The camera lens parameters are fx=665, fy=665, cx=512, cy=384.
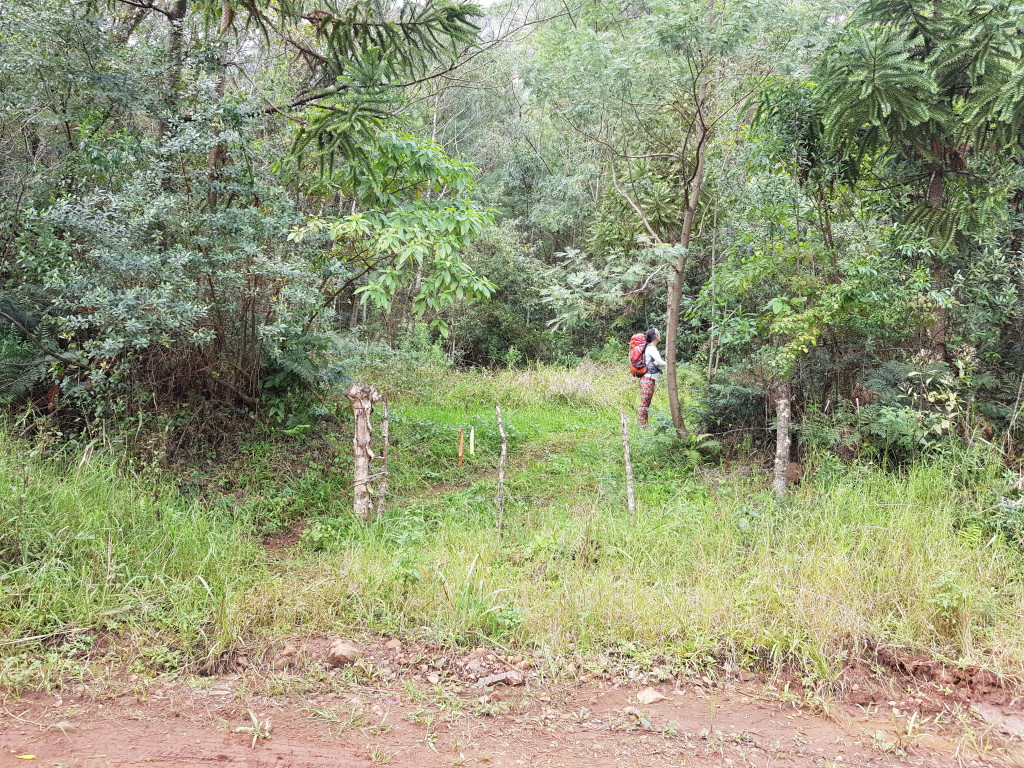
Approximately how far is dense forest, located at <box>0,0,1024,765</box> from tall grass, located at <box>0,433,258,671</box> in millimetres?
26

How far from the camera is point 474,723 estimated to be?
3.41m

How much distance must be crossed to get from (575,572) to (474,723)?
1.63m

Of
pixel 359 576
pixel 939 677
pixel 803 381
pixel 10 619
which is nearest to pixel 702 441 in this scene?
pixel 803 381

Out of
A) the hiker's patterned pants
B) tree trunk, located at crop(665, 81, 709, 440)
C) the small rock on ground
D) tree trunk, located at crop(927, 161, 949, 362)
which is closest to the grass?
the small rock on ground

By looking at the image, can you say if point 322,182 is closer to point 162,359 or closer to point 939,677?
point 162,359

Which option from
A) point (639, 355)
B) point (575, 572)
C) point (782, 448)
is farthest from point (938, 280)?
point (575, 572)

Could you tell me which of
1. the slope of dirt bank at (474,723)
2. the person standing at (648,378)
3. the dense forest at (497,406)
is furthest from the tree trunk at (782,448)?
the person standing at (648,378)

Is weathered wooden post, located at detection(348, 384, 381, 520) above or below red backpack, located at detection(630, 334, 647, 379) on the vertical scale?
below

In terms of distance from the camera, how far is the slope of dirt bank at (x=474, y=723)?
3133mm

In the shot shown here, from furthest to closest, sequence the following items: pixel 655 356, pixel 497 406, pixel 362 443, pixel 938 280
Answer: pixel 655 356
pixel 938 280
pixel 497 406
pixel 362 443

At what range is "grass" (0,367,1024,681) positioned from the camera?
406 centimetres

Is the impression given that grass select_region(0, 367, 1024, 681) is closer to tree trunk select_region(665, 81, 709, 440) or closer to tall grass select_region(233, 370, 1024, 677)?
tall grass select_region(233, 370, 1024, 677)

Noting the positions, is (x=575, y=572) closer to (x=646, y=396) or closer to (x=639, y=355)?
(x=646, y=396)

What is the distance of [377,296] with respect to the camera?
233 inches
